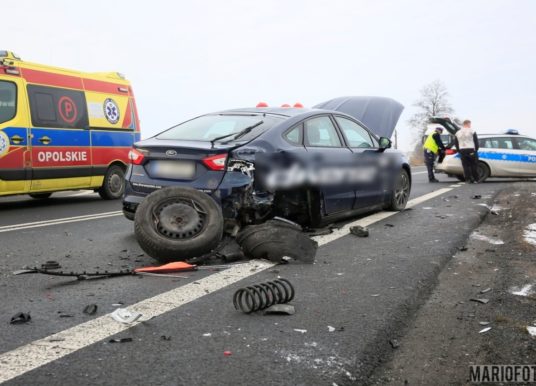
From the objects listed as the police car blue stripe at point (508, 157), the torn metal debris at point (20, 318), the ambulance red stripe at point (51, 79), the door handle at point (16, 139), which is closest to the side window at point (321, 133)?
the torn metal debris at point (20, 318)

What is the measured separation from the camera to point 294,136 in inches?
240

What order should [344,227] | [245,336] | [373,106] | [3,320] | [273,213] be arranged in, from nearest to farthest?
[245,336], [3,320], [273,213], [344,227], [373,106]

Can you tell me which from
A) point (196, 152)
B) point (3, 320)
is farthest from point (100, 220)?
point (3, 320)

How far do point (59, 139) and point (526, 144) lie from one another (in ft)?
40.7

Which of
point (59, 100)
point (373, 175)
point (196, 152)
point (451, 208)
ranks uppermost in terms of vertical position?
point (59, 100)

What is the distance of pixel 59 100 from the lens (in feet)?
32.0

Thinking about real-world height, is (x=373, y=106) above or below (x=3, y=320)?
above

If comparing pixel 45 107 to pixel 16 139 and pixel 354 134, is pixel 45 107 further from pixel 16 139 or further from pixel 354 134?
pixel 354 134

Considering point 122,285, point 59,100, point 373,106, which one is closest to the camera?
point 122,285

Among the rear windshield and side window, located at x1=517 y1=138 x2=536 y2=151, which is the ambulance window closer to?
the rear windshield

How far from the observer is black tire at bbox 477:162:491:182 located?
1567 cm

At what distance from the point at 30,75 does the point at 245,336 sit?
7848 millimetres

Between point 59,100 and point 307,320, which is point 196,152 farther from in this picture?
point 59,100

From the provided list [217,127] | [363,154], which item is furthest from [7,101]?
[363,154]
